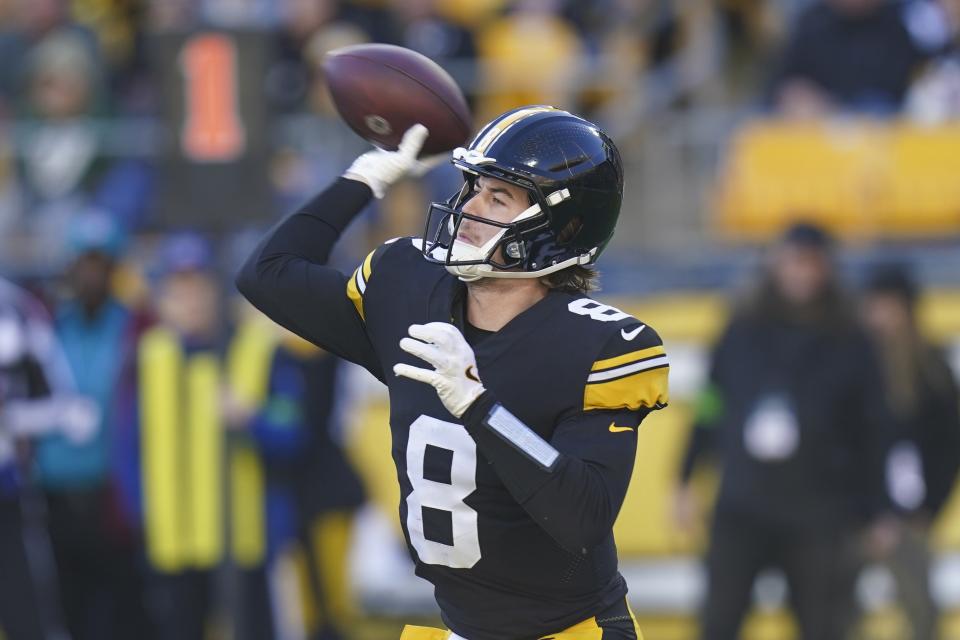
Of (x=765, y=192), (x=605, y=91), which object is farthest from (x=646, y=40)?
(x=765, y=192)

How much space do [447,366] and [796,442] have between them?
372 centimetres

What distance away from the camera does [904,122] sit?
25.4 ft

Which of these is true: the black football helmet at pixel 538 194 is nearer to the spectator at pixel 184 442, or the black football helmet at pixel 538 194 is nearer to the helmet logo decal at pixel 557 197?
the helmet logo decal at pixel 557 197

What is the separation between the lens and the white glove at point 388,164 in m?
3.37

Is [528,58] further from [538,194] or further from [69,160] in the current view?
[538,194]

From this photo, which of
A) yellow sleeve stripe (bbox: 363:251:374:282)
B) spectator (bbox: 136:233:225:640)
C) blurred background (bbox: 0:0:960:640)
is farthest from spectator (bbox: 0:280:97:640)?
yellow sleeve stripe (bbox: 363:251:374:282)

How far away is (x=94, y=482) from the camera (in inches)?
264

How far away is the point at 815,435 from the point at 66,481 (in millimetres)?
3060

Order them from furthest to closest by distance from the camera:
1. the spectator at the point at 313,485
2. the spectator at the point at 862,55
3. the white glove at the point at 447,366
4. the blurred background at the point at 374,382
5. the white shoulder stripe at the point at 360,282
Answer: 1. the spectator at the point at 862,55
2. the spectator at the point at 313,485
3. the blurred background at the point at 374,382
4. the white shoulder stripe at the point at 360,282
5. the white glove at the point at 447,366

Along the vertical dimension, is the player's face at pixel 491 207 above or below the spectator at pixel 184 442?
above

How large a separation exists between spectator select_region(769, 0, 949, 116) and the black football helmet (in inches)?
201

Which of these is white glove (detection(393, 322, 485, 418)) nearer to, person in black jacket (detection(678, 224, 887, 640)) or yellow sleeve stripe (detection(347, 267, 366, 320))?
yellow sleeve stripe (detection(347, 267, 366, 320))

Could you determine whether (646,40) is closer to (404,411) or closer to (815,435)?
(815,435)

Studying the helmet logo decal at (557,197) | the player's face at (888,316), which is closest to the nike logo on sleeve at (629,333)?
the helmet logo decal at (557,197)
